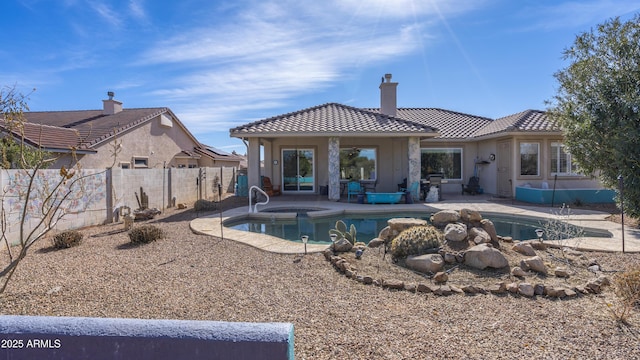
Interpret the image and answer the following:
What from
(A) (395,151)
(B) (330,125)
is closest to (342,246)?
(B) (330,125)

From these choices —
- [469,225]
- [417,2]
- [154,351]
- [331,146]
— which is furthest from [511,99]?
[154,351]

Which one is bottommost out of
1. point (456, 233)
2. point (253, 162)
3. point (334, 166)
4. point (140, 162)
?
point (456, 233)

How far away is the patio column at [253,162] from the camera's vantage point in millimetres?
15773

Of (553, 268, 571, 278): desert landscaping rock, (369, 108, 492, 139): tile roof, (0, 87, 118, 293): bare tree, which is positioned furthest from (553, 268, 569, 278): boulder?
(369, 108, 492, 139): tile roof

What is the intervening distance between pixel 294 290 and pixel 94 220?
8.53 meters

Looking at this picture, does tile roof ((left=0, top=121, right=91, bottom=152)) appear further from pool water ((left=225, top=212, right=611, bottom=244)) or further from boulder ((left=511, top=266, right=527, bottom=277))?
boulder ((left=511, top=266, right=527, bottom=277))

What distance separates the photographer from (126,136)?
20.5 metres

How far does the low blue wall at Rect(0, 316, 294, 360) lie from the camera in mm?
2168

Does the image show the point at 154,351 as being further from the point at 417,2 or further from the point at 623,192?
the point at 417,2

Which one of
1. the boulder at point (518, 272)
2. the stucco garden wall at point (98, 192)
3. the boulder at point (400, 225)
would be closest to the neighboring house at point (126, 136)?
the stucco garden wall at point (98, 192)

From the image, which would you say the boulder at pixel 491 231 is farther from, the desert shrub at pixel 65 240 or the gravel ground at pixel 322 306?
the desert shrub at pixel 65 240

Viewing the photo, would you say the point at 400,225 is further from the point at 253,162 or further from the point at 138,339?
the point at 253,162

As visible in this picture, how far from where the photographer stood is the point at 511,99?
20281 mm

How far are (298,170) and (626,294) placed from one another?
1539cm
